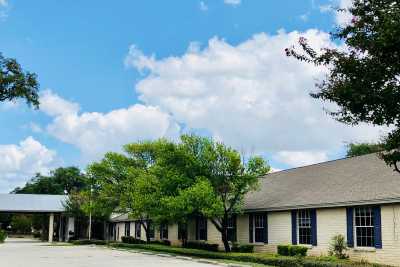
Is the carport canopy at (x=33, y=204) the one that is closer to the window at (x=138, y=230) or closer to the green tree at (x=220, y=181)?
the window at (x=138, y=230)

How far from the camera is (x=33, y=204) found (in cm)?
6531

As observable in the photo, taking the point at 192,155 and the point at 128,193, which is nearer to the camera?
the point at 192,155

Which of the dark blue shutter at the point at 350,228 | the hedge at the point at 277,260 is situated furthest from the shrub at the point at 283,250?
the dark blue shutter at the point at 350,228

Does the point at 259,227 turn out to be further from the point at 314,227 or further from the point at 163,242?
the point at 163,242

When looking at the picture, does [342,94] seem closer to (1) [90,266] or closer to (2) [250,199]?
(1) [90,266]

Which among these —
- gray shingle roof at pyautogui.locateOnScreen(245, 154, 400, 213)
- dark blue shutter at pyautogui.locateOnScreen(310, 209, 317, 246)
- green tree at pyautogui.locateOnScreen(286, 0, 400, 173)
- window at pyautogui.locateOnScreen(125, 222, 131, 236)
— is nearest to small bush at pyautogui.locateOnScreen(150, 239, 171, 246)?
gray shingle roof at pyautogui.locateOnScreen(245, 154, 400, 213)

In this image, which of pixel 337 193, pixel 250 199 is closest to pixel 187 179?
pixel 250 199

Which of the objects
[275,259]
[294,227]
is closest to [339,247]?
[275,259]

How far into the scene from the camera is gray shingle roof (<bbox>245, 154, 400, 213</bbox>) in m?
24.1

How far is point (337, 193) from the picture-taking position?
26.5 meters

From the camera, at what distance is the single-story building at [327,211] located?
2305 cm

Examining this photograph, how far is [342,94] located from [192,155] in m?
20.8

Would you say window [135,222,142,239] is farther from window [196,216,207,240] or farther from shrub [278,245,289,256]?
shrub [278,245,289,256]

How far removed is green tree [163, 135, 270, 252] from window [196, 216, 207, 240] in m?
6.53
